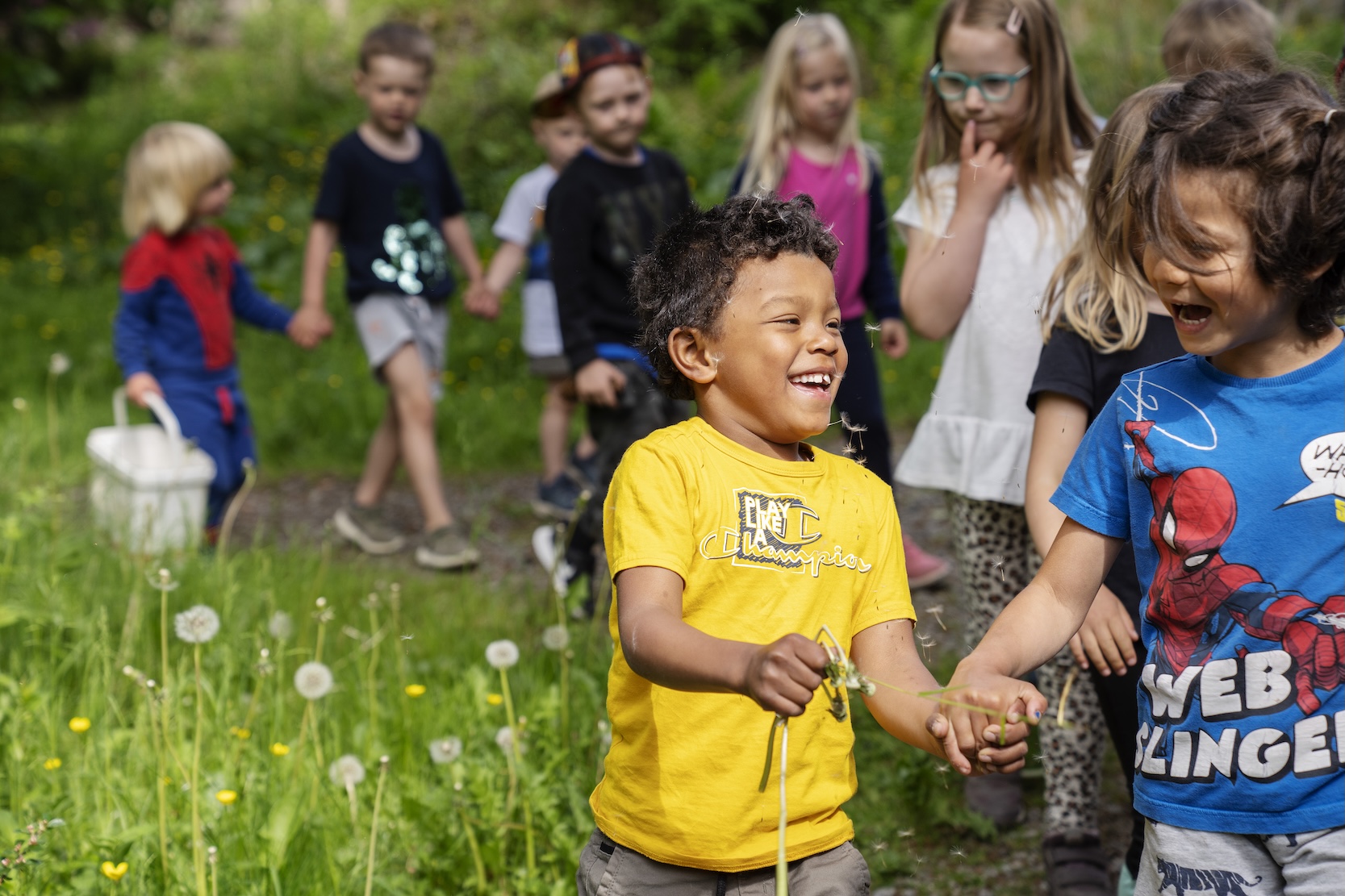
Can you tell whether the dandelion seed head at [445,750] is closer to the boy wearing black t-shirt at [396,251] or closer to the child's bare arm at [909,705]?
the child's bare arm at [909,705]

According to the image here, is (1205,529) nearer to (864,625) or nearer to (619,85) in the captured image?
(864,625)

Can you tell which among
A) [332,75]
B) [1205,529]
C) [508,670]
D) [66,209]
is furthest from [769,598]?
[332,75]

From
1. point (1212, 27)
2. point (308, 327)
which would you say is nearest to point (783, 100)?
point (1212, 27)

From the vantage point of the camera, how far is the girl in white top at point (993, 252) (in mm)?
2965

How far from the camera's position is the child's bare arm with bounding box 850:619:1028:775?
1618 millimetres

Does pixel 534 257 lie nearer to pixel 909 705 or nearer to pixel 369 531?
pixel 369 531

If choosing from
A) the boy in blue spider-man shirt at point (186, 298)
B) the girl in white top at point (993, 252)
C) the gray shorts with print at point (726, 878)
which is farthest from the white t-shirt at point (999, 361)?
the boy in blue spider-man shirt at point (186, 298)

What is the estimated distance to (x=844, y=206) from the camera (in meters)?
4.43

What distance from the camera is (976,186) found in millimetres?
2965

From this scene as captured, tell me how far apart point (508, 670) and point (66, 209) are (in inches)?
420

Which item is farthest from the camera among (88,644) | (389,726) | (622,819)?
(88,644)

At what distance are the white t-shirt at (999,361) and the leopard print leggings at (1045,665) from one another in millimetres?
115

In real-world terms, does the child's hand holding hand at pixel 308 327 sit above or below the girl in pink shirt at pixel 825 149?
below

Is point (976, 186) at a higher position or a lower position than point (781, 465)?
higher
